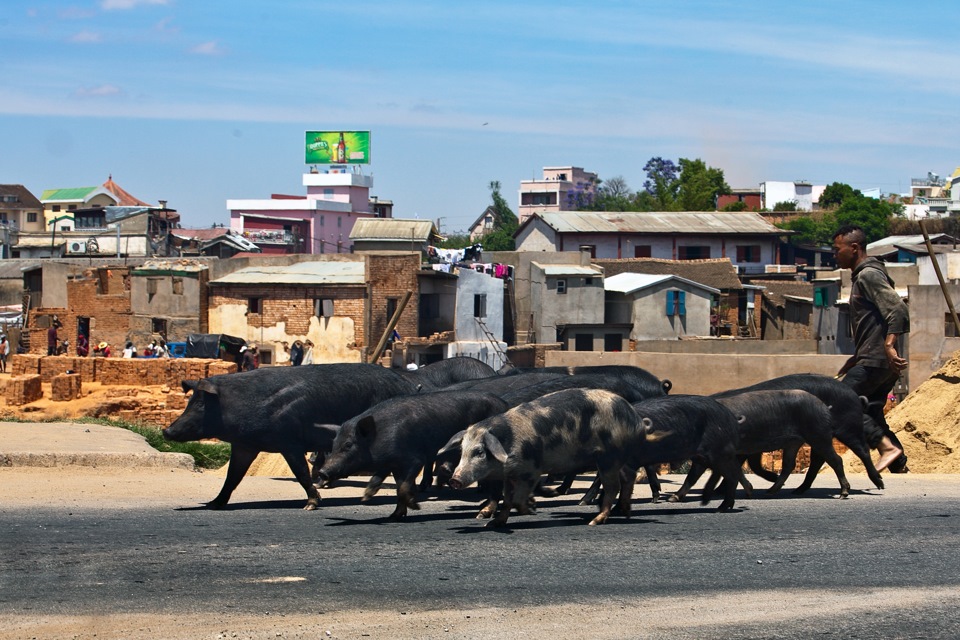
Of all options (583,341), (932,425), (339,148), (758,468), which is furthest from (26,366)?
(339,148)

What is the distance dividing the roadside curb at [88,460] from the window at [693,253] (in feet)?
170

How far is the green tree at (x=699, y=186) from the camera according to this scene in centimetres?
8550

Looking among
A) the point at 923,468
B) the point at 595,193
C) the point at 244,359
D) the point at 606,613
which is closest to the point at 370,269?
the point at 244,359

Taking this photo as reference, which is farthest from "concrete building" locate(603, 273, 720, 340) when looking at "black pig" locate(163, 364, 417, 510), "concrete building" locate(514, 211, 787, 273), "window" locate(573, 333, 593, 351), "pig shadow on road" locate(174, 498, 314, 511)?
"black pig" locate(163, 364, 417, 510)

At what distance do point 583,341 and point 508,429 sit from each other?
4186cm

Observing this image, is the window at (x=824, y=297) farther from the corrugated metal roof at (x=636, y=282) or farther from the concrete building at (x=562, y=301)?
the concrete building at (x=562, y=301)

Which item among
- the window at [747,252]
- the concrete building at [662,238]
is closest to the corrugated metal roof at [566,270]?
the concrete building at [662,238]

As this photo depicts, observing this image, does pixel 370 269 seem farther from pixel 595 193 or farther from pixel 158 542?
pixel 595 193

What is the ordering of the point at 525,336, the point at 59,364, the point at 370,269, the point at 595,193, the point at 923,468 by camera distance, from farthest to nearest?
the point at 595,193 < the point at 525,336 < the point at 370,269 < the point at 59,364 < the point at 923,468

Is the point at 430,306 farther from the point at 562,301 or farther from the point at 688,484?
the point at 688,484

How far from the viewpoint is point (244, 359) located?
38906 mm

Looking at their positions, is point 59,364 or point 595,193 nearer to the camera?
point 59,364

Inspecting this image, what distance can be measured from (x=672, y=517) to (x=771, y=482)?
3.23 meters

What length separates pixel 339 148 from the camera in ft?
325
